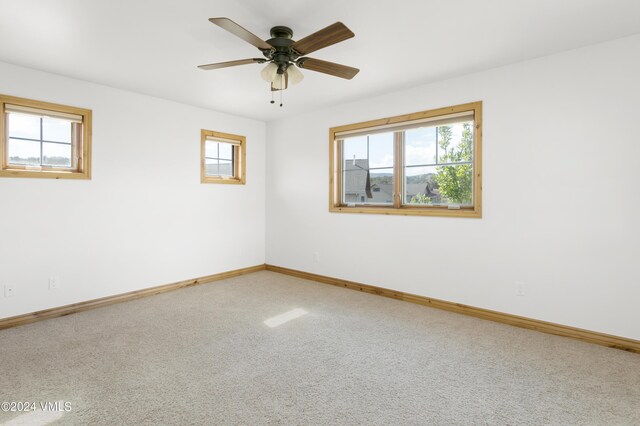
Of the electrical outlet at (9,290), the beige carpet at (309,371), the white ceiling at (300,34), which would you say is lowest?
the beige carpet at (309,371)

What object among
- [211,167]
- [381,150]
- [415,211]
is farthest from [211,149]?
[415,211]

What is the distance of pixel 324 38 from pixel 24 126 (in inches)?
126

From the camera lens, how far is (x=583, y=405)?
193cm

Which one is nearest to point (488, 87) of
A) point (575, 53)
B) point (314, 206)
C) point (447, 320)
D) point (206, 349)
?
point (575, 53)

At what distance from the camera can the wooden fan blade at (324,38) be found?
76.6 inches

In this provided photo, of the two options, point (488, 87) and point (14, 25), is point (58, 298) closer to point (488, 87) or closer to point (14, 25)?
point (14, 25)

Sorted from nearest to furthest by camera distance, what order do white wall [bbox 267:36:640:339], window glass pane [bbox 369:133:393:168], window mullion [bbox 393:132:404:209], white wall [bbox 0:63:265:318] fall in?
1. white wall [bbox 267:36:640:339]
2. white wall [bbox 0:63:265:318]
3. window mullion [bbox 393:132:404:209]
4. window glass pane [bbox 369:133:393:168]

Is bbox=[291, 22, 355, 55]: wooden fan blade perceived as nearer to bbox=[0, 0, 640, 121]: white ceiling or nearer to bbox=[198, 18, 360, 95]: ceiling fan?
bbox=[198, 18, 360, 95]: ceiling fan

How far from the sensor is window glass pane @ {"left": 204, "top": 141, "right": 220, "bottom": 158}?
15.7 feet

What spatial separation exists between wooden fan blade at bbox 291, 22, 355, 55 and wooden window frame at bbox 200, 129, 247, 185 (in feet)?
8.94

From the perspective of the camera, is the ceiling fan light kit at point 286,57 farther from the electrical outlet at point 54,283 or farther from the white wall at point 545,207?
the electrical outlet at point 54,283

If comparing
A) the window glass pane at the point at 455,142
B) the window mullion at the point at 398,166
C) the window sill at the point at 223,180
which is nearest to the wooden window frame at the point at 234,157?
the window sill at the point at 223,180

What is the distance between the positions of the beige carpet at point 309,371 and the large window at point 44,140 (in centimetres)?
151

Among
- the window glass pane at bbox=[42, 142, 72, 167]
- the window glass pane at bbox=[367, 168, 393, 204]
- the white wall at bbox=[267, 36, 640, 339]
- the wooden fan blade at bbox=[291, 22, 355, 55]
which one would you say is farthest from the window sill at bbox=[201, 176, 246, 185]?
the wooden fan blade at bbox=[291, 22, 355, 55]
